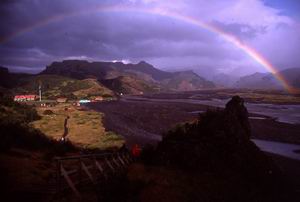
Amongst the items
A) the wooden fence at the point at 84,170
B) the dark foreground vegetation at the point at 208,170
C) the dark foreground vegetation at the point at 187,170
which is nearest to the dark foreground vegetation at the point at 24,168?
the dark foreground vegetation at the point at 187,170

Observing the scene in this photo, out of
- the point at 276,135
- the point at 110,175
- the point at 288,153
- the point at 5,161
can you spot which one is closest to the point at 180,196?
the point at 110,175

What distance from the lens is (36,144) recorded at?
34938 millimetres

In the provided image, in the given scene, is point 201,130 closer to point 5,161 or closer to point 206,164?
point 206,164

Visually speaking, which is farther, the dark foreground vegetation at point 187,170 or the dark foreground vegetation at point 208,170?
the dark foreground vegetation at point 208,170

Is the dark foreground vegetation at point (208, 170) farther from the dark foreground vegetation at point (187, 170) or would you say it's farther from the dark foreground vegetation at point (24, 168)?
the dark foreground vegetation at point (24, 168)

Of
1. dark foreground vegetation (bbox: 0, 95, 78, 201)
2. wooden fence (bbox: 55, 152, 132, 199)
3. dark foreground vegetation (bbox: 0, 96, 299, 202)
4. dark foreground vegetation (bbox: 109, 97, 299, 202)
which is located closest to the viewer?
wooden fence (bbox: 55, 152, 132, 199)

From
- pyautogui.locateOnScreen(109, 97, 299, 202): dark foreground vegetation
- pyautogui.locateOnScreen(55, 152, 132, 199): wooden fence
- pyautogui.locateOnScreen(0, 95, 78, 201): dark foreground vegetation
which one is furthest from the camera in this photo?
pyautogui.locateOnScreen(109, 97, 299, 202): dark foreground vegetation

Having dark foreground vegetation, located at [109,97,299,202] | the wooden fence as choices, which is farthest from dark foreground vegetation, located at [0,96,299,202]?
the wooden fence

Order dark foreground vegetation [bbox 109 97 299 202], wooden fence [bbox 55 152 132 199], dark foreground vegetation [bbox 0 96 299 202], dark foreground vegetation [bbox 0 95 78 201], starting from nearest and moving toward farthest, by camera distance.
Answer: wooden fence [bbox 55 152 132 199] → dark foreground vegetation [bbox 0 95 78 201] → dark foreground vegetation [bbox 0 96 299 202] → dark foreground vegetation [bbox 109 97 299 202]

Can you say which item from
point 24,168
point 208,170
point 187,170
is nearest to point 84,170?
point 24,168

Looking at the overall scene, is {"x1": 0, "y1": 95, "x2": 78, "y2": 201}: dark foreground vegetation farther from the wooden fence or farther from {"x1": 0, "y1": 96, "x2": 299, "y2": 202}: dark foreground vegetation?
the wooden fence

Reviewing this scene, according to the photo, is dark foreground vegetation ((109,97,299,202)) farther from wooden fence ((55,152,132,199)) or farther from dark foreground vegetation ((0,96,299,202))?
wooden fence ((55,152,132,199))

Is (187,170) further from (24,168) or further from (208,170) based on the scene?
(24,168)

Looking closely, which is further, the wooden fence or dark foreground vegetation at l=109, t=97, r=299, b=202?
dark foreground vegetation at l=109, t=97, r=299, b=202
